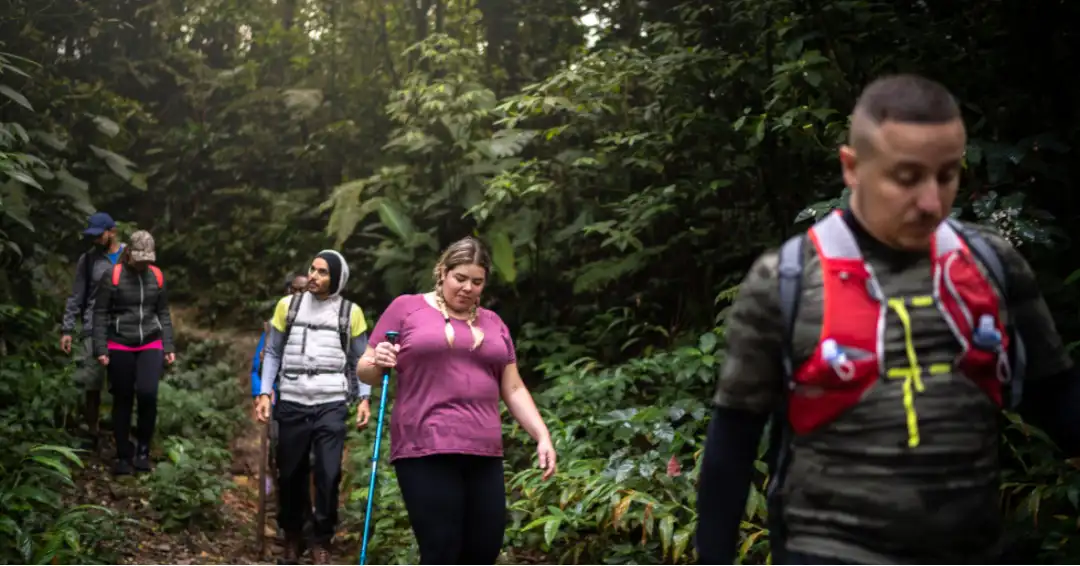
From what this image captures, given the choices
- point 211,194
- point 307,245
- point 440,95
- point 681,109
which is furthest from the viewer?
point 211,194

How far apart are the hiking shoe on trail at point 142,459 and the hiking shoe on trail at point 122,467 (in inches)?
4.3

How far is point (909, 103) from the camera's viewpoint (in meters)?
1.98

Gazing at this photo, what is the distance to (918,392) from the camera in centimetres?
199

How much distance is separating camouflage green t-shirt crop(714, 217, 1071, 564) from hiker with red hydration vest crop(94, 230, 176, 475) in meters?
9.08

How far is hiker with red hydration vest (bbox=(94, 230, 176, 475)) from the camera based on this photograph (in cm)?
1012

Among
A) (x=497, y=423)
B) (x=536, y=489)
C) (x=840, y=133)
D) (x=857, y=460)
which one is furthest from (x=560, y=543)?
(x=857, y=460)

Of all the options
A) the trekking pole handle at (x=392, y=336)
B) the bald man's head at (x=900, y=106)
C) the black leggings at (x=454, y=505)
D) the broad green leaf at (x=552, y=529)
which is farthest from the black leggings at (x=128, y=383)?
the bald man's head at (x=900, y=106)

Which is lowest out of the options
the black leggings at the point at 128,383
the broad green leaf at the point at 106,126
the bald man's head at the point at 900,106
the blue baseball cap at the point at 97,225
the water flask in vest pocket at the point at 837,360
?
the black leggings at the point at 128,383

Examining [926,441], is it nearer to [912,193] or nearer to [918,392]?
[918,392]

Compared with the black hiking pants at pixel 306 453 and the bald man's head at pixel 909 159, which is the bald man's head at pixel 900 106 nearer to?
the bald man's head at pixel 909 159

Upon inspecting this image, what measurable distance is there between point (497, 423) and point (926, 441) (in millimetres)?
3223

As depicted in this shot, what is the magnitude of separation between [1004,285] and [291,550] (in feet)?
23.5

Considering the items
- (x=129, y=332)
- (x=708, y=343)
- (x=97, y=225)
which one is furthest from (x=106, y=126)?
(x=708, y=343)

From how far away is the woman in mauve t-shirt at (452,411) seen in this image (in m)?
4.82
